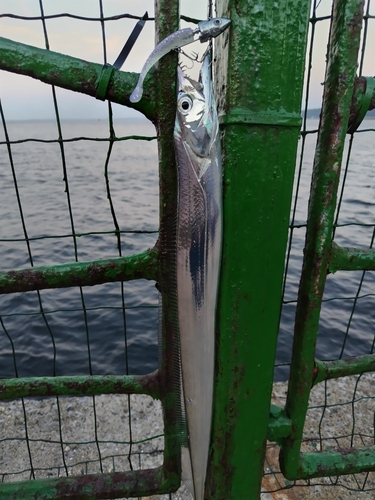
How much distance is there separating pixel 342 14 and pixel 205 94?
0.59m

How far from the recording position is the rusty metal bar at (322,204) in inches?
50.9

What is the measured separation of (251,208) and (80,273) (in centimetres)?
63

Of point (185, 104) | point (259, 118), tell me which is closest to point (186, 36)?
point (185, 104)

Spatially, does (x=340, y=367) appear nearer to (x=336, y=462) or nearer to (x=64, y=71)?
(x=336, y=462)

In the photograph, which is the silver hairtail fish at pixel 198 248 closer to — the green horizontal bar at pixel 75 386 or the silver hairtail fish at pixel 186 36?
the silver hairtail fish at pixel 186 36

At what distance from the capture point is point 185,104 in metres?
1.07

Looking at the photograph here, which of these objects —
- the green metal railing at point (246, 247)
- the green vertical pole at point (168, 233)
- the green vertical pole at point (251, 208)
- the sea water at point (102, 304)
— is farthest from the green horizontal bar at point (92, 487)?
the sea water at point (102, 304)

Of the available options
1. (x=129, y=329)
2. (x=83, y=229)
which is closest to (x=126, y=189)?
(x=83, y=229)

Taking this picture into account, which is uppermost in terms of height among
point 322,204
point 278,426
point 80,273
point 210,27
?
point 210,27

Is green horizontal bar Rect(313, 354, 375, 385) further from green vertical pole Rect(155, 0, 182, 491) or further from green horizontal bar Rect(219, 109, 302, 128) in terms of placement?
green horizontal bar Rect(219, 109, 302, 128)

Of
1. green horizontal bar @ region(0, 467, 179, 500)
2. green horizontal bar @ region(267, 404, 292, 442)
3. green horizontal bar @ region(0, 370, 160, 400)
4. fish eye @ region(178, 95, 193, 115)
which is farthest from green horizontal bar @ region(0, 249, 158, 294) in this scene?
green horizontal bar @ region(0, 467, 179, 500)

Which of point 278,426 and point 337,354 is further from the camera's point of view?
point 337,354

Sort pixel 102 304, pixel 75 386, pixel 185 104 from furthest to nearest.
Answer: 1. pixel 102 304
2. pixel 75 386
3. pixel 185 104

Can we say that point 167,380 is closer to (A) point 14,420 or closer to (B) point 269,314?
(B) point 269,314
